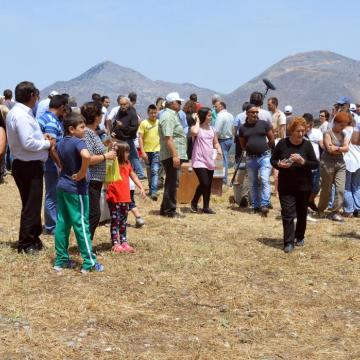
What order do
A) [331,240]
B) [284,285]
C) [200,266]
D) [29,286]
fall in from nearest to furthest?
[29,286]
[284,285]
[200,266]
[331,240]

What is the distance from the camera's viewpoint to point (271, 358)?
4922mm

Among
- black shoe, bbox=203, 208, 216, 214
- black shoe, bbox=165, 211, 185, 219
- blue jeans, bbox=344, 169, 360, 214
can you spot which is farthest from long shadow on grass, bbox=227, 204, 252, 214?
blue jeans, bbox=344, 169, 360, 214

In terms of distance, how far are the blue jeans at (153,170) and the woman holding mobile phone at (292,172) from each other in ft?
15.1

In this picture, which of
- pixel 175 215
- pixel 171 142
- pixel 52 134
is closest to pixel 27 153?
pixel 52 134

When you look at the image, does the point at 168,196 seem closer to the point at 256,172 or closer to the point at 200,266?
the point at 256,172

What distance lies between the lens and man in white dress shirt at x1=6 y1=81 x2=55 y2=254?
22.9ft

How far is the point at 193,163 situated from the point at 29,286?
498 cm

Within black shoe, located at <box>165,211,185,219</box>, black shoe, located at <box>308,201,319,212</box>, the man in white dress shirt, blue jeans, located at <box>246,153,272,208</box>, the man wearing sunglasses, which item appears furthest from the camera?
black shoe, located at <box>308,201,319,212</box>

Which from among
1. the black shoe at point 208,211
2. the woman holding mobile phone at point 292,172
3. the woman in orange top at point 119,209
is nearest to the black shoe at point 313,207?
the black shoe at point 208,211

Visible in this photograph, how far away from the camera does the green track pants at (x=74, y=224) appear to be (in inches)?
262

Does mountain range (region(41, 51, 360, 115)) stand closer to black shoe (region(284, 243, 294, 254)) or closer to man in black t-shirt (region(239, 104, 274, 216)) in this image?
man in black t-shirt (region(239, 104, 274, 216))

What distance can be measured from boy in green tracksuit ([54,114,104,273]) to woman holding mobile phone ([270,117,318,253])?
2.87 meters

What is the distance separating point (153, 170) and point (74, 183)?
6.20 meters

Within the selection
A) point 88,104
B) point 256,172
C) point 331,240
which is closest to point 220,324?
point 88,104
